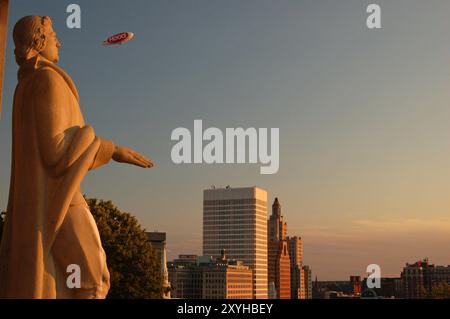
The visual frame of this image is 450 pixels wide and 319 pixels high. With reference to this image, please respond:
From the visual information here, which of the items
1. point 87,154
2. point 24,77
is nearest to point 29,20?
point 24,77

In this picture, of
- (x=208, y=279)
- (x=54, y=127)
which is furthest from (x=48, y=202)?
(x=208, y=279)

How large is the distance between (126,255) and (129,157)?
1834 cm

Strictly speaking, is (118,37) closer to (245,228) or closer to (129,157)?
(129,157)

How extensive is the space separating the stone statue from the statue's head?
0.15m

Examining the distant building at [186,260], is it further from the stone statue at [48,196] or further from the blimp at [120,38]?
the stone statue at [48,196]

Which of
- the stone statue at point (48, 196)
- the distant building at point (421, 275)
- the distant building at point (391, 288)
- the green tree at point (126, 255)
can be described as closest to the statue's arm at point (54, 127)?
the stone statue at point (48, 196)

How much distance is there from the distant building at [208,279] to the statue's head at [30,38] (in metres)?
150

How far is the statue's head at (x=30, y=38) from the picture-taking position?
773 centimetres

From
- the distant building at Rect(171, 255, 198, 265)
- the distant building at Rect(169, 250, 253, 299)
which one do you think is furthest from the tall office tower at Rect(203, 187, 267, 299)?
the distant building at Rect(169, 250, 253, 299)

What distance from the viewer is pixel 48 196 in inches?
283

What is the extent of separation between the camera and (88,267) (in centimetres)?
707

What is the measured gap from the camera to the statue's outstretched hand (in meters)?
7.78
